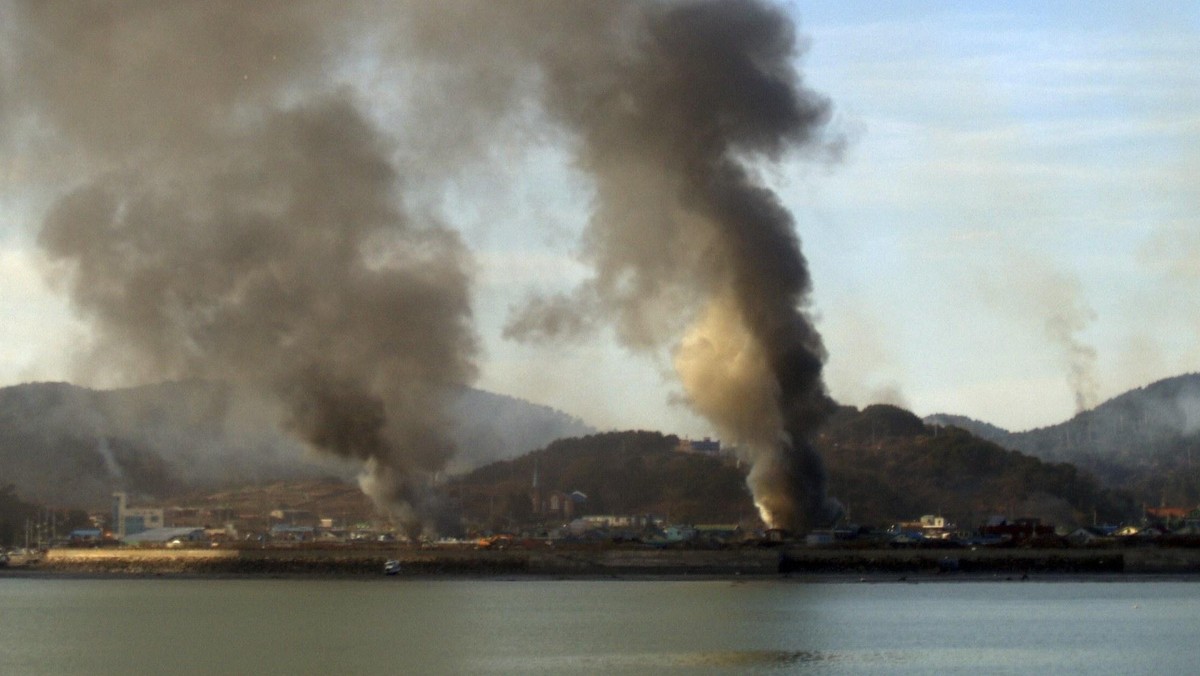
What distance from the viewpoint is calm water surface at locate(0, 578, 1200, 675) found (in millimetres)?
65875

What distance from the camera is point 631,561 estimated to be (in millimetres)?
118688

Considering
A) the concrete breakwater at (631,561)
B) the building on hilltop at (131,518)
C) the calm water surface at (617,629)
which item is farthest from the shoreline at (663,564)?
the building on hilltop at (131,518)

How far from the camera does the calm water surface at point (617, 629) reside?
6588 cm

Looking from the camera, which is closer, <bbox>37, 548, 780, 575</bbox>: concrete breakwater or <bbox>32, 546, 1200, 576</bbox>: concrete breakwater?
<bbox>32, 546, 1200, 576</bbox>: concrete breakwater

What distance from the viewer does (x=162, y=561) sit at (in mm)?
131375

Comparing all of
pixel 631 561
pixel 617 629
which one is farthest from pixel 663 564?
pixel 617 629

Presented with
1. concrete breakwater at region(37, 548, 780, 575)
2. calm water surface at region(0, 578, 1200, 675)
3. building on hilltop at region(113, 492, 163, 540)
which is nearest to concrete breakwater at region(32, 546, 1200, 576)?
concrete breakwater at region(37, 548, 780, 575)

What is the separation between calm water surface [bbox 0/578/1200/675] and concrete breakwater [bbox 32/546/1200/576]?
6.53 ft

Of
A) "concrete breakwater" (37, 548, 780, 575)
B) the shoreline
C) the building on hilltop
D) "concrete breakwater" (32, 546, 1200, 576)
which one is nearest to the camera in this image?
the shoreline

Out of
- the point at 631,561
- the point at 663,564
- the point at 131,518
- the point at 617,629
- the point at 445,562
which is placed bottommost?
the point at 617,629

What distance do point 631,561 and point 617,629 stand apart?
4032cm

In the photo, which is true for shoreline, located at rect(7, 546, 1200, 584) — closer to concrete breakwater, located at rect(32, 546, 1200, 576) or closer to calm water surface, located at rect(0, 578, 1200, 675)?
concrete breakwater, located at rect(32, 546, 1200, 576)

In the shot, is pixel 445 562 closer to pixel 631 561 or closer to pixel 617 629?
pixel 631 561

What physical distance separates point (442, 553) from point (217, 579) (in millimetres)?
14834
